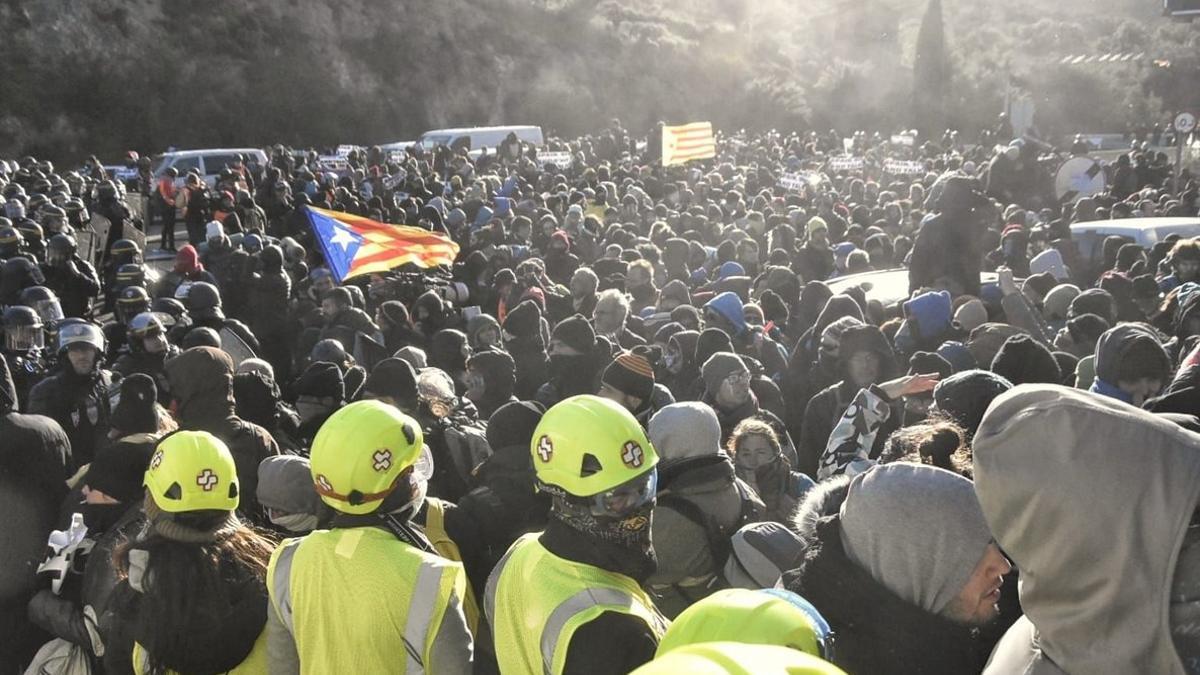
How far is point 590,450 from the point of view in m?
2.92

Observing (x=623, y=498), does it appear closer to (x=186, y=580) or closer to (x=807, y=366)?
(x=186, y=580)

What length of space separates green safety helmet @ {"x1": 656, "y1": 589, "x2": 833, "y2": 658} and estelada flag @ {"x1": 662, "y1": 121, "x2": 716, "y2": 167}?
18.8m

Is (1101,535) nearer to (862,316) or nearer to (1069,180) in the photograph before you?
(862,316)

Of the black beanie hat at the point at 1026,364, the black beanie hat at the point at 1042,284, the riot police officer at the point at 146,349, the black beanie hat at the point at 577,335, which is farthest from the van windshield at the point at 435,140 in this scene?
the black beanie hat at the point at 1026,364

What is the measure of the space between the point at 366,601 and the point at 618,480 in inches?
33.1

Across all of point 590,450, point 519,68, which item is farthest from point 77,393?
point 519,68

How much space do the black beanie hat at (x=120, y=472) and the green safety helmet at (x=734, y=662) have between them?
354cm

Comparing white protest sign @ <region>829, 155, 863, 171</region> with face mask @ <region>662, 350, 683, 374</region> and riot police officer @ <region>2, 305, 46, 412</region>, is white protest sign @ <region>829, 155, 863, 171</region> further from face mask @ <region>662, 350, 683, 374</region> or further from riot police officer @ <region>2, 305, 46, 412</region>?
riot police officer @ <region>2, 305, 46, 412</region>

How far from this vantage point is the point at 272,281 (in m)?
9.98

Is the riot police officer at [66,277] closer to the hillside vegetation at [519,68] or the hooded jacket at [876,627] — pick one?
the hooded jacket at [876,627]

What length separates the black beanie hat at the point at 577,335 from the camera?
6.61 metres

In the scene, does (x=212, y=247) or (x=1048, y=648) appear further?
(x=212, y=247)

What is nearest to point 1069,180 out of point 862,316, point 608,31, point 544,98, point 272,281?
point 862,316

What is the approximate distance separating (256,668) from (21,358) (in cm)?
551
